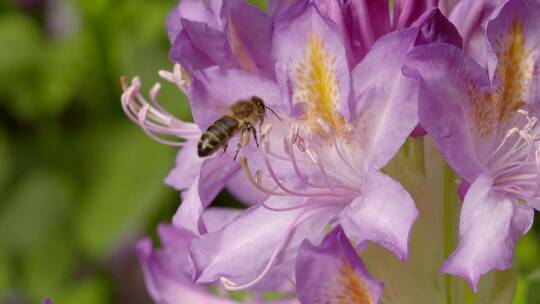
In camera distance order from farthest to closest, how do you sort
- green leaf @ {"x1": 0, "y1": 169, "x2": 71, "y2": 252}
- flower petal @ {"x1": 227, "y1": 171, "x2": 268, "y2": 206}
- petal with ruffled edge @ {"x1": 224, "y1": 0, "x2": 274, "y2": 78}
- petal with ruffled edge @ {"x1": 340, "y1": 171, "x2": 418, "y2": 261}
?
1. green leaf @ {"x1": 0, "y1": 169, "x2": 71, "y2": 252}
2. flower petal @ {"x1": 227, "y1": 171, "x2": 268, "y2": 206}
3. petal with ruffled edge @ {"x1": 224, "y1": 0, "x2": 274, "y2": 78}
4. petal with ruffled edge @ {"x1": 340, "y1": 171, "x2": 418, "y2": 261}

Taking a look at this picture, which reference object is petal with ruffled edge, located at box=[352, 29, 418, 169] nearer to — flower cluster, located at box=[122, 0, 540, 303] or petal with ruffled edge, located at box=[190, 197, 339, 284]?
flower cluster, located at box=[122, 0, 540, 303]

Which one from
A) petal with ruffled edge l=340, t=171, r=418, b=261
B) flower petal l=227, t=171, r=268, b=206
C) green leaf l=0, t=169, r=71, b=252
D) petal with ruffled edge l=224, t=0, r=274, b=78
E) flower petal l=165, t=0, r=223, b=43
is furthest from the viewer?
green leaf l=0, t=169, r=71, b=252

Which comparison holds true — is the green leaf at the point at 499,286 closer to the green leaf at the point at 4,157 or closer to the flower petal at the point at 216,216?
the flower petal at the point at 216,216

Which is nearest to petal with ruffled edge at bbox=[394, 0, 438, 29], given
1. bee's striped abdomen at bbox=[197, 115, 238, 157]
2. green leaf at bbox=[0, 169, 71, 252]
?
bee's striped abdomen at bbox=[197, 115, 238, 157]

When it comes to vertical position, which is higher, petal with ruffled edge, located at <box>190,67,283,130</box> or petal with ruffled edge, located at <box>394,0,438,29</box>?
petal with ruffled edge, located at <box>394,0,438,29</box>

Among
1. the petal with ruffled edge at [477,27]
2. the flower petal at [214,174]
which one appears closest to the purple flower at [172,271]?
the flower petal at [214,174]

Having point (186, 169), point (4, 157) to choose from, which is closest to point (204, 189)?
point (186, 169)
